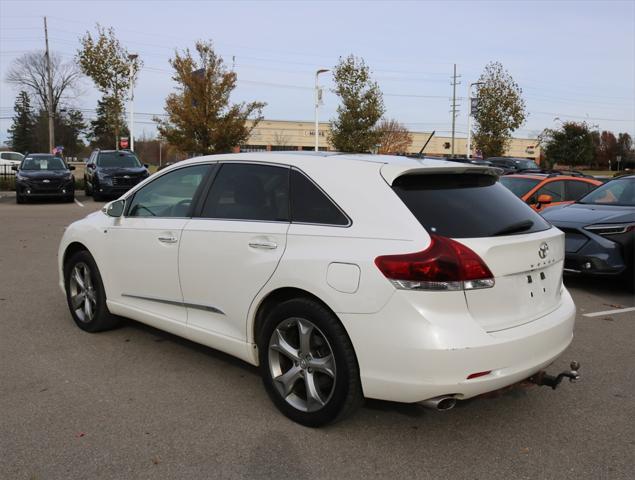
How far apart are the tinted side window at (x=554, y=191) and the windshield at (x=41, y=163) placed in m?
17.1

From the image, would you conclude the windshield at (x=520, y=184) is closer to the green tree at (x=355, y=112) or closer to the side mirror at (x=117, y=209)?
the side mirror at (x=117, y=209)

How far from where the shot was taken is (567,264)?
7023 millimetres

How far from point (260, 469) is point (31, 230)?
11.6 metres

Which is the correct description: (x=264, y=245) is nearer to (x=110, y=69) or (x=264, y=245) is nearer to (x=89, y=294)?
(x=89, y=294)

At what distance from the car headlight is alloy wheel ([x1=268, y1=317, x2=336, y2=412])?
16.3ft

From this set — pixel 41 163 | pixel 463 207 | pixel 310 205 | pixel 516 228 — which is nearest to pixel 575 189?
pixel 516 228

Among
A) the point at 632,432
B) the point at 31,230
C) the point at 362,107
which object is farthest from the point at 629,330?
the point at 362,107

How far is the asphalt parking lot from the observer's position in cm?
297

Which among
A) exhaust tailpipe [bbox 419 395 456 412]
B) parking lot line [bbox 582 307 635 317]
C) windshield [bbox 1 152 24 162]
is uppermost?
windshield [bbox 1 152 24 162]

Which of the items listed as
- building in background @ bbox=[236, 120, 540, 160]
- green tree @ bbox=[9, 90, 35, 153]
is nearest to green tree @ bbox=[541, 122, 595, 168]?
building in background @ bbox=[236, 120, 540, 160]

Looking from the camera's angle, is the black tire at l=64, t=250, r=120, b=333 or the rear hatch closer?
the rear hatch

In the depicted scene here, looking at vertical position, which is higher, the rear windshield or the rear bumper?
the rear windshield

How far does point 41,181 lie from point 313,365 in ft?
62.8

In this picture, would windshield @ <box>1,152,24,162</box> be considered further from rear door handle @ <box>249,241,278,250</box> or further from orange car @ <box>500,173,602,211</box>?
rear door handle @ <box>249,241,278,250</box>
